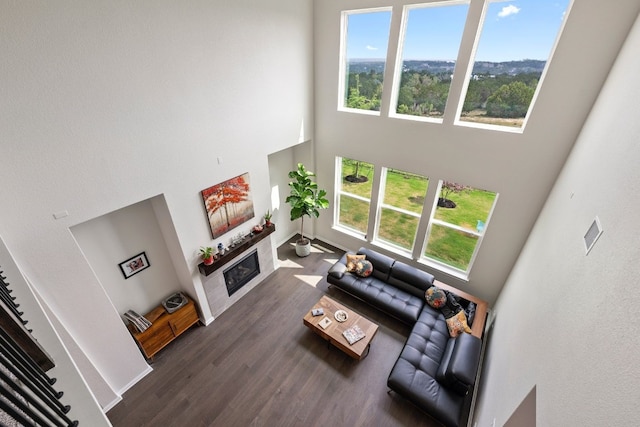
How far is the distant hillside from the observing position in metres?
3.82

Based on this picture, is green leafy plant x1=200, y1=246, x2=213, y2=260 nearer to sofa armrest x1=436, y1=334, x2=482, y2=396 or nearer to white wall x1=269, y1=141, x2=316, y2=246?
white wall x1=269, y1=141, x2=316, y2=246

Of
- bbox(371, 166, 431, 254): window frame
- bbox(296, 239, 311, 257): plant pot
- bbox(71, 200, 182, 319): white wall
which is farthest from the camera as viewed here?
bbox(296, 239, 311, 257): plant pot

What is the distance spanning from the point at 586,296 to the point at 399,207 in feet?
13.2

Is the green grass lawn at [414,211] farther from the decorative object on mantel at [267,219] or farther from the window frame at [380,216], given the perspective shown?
the decorative object on mantel at [267,219]

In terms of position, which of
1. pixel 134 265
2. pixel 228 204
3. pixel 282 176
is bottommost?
pixel 134 265

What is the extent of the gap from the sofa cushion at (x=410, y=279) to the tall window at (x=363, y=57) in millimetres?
3196

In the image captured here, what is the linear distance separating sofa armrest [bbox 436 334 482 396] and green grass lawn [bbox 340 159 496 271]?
1.80 meters

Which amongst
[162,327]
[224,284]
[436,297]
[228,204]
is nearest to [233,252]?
[224,284]

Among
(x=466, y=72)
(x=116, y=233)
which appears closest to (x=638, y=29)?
(x=466, y=72)

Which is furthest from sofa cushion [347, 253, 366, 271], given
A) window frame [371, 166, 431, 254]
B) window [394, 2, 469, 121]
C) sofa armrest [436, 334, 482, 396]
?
window [394, 2, 469, 121]

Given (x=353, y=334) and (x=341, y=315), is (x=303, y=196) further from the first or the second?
(x=353, y=334)

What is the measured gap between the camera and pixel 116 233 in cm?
392

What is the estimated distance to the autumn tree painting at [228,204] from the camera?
4.52 m

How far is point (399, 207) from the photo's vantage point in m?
5.83
